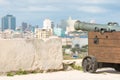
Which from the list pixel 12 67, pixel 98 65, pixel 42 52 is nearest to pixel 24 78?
pixel 12 67

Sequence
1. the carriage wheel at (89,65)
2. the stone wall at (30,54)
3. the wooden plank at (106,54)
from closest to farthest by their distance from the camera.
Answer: the stone wall at (30,54)
the wooden plank at (106,54)
the carriage wheel at (89,65)

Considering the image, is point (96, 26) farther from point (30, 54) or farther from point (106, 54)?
point (30, 54)

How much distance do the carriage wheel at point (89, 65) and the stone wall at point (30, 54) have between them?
0.77 metres

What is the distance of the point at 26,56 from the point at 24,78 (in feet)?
5.22

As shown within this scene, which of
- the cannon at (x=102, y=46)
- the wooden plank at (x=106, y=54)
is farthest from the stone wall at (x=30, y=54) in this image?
the wooden plank at (x=106, y=54)

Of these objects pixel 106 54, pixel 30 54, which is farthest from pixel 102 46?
pixel 30 54

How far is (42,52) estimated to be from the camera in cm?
1098

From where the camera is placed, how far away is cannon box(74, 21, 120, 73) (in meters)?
10.5

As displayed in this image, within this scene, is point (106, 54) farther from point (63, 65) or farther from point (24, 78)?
point (24, 78)

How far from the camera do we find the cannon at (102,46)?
1053 centimetres

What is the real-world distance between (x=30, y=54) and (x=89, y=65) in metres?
1.77

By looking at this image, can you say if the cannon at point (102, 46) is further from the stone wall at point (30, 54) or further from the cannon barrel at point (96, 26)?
the stone wall at point (30, 54)

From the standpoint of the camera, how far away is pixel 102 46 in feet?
35.7

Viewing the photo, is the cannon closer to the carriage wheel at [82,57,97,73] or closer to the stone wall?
the carriage wheel at [82,57,97,73]
